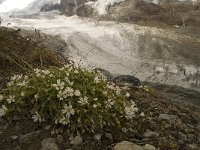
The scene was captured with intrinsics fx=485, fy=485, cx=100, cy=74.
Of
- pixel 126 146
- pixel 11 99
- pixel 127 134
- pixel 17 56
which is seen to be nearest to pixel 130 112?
pixel 127 134

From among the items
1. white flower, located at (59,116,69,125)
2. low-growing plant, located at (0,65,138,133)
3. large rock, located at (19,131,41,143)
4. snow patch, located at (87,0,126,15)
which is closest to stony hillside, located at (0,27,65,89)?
low-growing plant, located at (0,65,138,133)

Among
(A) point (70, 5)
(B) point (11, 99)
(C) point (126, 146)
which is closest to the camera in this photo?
(C) point (126, 146)

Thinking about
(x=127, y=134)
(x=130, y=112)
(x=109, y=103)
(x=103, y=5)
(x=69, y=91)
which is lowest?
(x=103, y=5)

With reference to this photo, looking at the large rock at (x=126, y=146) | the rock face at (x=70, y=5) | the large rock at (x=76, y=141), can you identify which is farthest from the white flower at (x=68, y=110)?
the rock face at (x=70, y=5)

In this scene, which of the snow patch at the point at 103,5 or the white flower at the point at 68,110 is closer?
the white flower at the point at 68,110

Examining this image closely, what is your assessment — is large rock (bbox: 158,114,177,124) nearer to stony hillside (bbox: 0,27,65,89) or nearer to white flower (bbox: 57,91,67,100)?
white flower (bbox: 57,91,67,100)

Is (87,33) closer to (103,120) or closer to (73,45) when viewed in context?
A: (73,45)

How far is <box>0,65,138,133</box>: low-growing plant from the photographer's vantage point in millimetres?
6336

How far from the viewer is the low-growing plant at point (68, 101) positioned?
634 centimetres

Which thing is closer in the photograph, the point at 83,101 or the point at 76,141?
the point at 76,141

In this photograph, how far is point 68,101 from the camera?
21.1 ft

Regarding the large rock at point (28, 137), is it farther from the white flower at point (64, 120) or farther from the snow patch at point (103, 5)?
the snow patch at point (103, 5)

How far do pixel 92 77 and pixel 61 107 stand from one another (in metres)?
0.89

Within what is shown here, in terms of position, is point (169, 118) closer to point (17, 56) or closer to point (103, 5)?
point (17, 56)
